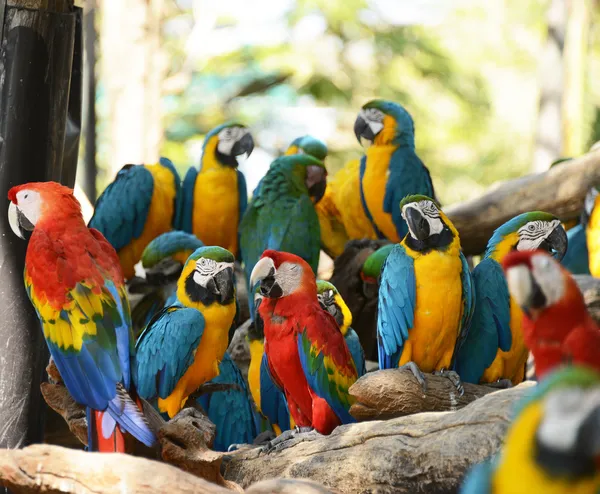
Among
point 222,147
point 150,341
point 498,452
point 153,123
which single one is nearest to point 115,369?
point 150,341

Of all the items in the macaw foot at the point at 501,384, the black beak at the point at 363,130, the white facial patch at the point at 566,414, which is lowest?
the macaw foot at the point at 501,384

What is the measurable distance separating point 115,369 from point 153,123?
5295 millimetres

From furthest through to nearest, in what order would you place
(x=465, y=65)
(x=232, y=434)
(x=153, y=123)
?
(x=465, y=65) < (x=153, y=123) < (x=232, y=434)

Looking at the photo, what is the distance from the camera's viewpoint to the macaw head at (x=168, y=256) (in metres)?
4.83

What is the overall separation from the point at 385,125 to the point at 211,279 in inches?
77.7

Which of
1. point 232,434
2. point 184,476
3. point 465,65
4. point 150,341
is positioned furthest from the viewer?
point 465,65

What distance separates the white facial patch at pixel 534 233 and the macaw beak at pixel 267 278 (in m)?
1.09

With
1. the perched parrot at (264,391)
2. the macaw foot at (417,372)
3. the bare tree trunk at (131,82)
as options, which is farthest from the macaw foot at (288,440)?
the bare tree trunk at (131,82)

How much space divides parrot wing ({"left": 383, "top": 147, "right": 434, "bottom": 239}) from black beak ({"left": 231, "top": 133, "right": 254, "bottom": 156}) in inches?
38.2

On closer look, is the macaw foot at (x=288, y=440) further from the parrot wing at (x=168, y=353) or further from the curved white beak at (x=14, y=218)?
the curved white beak at (x=14, y=218)

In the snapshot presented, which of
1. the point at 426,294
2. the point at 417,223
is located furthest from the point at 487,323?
the point at 417,223

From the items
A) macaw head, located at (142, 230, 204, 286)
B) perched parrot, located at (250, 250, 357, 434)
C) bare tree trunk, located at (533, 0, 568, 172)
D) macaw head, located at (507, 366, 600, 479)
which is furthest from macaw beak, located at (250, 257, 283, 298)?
bare tree trunk, located at (533, 0, 568, 172)

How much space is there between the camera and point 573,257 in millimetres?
5855

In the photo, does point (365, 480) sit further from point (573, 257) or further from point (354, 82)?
point (354, 82)
